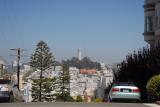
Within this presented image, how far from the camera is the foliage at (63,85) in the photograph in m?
79.5

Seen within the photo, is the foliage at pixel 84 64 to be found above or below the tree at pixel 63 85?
above

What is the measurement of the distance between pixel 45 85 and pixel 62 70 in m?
6.41

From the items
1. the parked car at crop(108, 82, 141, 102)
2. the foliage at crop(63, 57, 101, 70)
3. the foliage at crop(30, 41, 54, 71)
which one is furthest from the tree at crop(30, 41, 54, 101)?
the foliage at crop(63, 57, 101, 70)

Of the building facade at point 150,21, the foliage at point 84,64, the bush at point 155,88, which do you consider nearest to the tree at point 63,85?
the building facade at point 150,21

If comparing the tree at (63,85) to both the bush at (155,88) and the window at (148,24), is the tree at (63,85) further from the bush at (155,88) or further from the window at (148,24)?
the bush at (155,88)

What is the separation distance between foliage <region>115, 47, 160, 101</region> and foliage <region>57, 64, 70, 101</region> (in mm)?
42230

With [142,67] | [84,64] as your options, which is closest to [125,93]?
[142,67]

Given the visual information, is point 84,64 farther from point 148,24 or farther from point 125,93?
point 125,93

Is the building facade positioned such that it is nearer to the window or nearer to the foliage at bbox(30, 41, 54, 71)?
the window

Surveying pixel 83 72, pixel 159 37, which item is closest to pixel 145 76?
pixel 159 37

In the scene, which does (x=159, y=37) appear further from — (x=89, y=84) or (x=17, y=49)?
(x=89, y=84)

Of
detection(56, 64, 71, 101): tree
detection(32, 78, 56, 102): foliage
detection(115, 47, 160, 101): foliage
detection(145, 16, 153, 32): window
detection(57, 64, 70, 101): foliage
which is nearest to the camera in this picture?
detection(115, 47, 160, 101): foliage

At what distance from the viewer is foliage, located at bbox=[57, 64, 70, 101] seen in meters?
79.5

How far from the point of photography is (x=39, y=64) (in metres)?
80.0
